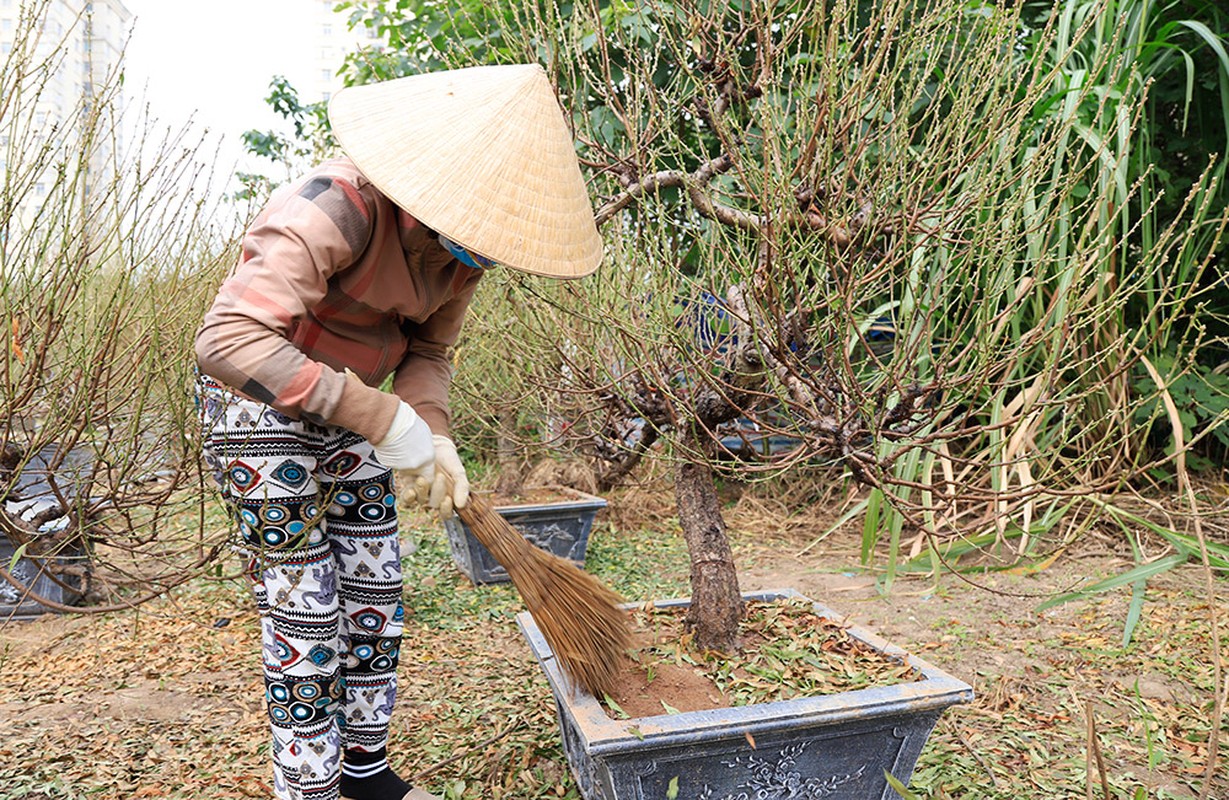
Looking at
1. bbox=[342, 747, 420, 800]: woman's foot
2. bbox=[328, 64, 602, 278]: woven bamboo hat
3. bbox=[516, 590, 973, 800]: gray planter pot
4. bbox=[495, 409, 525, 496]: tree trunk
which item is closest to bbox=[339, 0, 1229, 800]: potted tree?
bbox=[516, 590, 973, 800]: gray planter pot

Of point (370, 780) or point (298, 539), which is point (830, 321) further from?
point (370, 780)

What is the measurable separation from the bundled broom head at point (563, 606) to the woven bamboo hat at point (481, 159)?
2.07ft

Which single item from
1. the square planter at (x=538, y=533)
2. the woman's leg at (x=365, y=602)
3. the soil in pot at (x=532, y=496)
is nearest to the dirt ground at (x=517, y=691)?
the square planter at (x=538, y=533)

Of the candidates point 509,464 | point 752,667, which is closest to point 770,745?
point 752,667

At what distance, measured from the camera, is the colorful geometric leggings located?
167 cm

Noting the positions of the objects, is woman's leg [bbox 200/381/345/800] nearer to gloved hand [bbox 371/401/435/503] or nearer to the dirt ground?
gloved hand [bbox 371/401/435/503]

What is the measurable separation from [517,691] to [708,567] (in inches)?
37.4

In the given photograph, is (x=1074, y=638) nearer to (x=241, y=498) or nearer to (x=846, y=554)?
(x=846, y=554)

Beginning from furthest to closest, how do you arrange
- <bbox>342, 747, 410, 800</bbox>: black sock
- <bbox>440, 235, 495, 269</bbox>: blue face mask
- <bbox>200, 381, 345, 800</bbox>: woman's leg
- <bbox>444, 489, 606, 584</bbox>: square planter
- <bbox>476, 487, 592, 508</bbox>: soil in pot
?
<bbox>476, 487, 592, 508</bbox>: soil in pot < <bbox>444, 489, 606, 584</bbox>: square planter < <bbox>342, 747, 410, 800</bbox>: black sock < <bbox>200, 381, 345, 800</bbox>: woman's leg < <bbox>440, 235, 495, 269</bbox>: blue face mask

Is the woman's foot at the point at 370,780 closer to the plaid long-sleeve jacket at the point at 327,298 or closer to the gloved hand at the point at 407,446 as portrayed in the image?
the gloved hand at the point at 407,446

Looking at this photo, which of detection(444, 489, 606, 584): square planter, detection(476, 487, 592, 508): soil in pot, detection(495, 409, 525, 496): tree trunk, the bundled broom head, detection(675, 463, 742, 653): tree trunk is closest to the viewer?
the bundled broom head

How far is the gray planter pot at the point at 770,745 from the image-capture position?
5.24 feet

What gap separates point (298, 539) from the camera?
169 centimetres

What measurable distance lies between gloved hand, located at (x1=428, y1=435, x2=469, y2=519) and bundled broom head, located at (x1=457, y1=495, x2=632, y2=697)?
54mm
